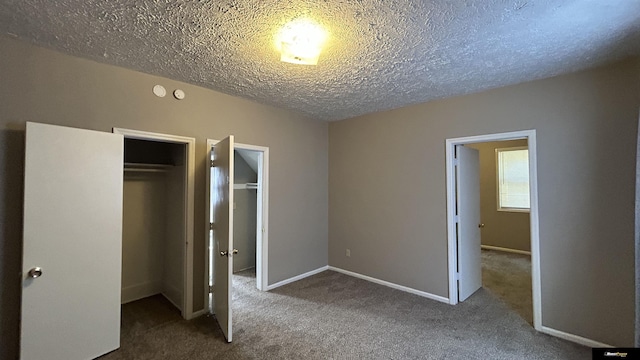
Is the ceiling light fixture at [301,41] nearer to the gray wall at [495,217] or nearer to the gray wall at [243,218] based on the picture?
the gray wall at [243,218]

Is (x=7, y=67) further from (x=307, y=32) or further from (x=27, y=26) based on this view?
(x=307, y=32)

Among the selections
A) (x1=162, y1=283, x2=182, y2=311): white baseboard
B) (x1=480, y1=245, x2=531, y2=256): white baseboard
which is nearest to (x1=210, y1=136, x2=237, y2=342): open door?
(x1=162, y1=283, x2=182, y2=311): white baseboard

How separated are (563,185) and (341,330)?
2611mm

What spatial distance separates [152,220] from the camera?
369cm

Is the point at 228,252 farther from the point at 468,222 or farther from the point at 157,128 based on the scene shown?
the point at 468,222

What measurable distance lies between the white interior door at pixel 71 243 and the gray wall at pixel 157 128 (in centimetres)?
25

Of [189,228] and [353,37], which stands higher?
[353,37]

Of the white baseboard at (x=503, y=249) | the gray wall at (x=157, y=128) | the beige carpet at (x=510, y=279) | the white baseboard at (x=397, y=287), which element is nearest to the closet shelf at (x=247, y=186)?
the gray wall at (x=157, y=128)

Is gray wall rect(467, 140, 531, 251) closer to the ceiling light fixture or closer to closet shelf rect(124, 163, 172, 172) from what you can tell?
the ceiling light fixture

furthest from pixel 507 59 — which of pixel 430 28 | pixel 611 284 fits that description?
pixel 611 284

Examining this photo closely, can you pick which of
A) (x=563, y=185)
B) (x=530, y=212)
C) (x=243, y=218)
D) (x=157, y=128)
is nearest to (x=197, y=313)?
(x=243, y=218)

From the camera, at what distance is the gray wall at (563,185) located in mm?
2365

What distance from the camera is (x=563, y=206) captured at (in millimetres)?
2646

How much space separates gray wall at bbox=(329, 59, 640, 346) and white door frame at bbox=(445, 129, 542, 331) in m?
0.05
